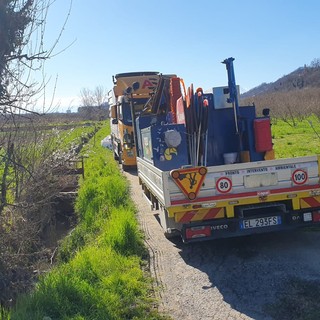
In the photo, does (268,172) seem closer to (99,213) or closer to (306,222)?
(306,222)

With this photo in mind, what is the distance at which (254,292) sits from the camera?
4.76 m

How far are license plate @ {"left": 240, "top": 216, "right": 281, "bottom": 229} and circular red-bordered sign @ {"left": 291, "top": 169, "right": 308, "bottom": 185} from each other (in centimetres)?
56

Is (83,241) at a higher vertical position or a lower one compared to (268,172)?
lower

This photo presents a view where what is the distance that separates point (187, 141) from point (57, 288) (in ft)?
12.0

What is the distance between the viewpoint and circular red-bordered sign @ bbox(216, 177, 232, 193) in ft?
18.5

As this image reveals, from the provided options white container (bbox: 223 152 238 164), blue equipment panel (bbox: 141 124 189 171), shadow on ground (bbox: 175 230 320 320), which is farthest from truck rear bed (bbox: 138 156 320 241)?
white container (bbox: 223 152 238 164)

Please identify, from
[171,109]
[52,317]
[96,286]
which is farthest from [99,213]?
[52,317]

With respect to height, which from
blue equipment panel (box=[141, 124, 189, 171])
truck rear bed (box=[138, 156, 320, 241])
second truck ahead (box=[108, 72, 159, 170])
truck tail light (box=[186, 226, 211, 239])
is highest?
second truck ahead (box=[108, 72, 159, 170])

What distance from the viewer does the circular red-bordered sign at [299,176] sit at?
5.76m

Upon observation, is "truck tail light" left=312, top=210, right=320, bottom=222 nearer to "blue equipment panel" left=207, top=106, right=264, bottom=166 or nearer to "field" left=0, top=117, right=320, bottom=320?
"blue equipment panel" left=207, top=106, right=264, bottom=166

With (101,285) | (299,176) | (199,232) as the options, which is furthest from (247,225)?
(101,285)

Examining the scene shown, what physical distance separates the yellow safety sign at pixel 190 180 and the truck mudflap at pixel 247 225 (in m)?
0.48

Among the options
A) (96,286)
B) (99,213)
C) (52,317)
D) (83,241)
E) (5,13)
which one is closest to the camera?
(52,317)

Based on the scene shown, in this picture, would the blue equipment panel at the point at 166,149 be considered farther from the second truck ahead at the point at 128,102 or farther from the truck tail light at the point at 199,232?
the second truck ahead at the point at 128,102
